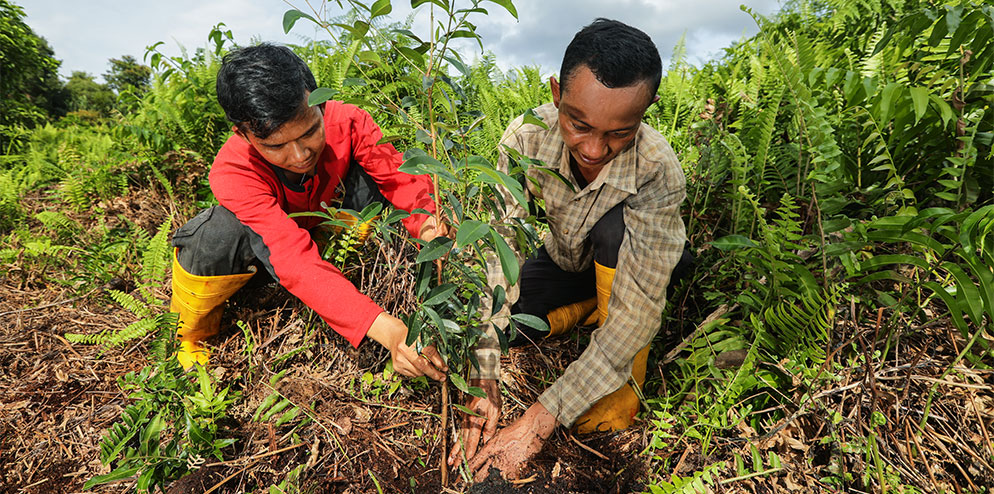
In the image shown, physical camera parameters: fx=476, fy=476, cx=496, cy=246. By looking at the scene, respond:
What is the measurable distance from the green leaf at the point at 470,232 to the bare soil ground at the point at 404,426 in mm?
1127

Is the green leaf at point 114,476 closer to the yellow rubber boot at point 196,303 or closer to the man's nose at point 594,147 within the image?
the yellow rubber boot at point 196,303

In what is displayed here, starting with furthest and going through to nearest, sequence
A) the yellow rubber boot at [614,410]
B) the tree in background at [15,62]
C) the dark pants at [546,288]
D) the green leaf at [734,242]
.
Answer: the tree in background at [15,62]
the dark pants at [546,288]
the yellow rubber boot at [614,410]
the green leaf at [734,242]

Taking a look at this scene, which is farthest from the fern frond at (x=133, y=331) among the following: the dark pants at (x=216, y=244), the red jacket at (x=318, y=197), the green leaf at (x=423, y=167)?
the green leaf at (x=423, y=167)

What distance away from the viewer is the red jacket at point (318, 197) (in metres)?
1.96

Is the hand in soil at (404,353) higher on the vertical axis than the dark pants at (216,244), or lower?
lower

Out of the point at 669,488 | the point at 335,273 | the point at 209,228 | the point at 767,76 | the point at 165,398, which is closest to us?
the point at 669,488

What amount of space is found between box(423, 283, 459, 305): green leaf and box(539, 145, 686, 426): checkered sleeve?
2.57ft

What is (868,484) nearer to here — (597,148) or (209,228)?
(597,148)

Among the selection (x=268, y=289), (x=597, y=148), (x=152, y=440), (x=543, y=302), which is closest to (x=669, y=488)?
(x=597, y=148)

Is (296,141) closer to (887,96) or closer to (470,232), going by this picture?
(470,232)

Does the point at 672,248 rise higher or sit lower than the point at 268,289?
higher

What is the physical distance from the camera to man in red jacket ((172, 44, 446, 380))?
1922mm

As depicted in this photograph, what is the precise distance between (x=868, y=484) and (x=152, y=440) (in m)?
2.45

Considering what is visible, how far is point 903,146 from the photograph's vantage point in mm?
1922
